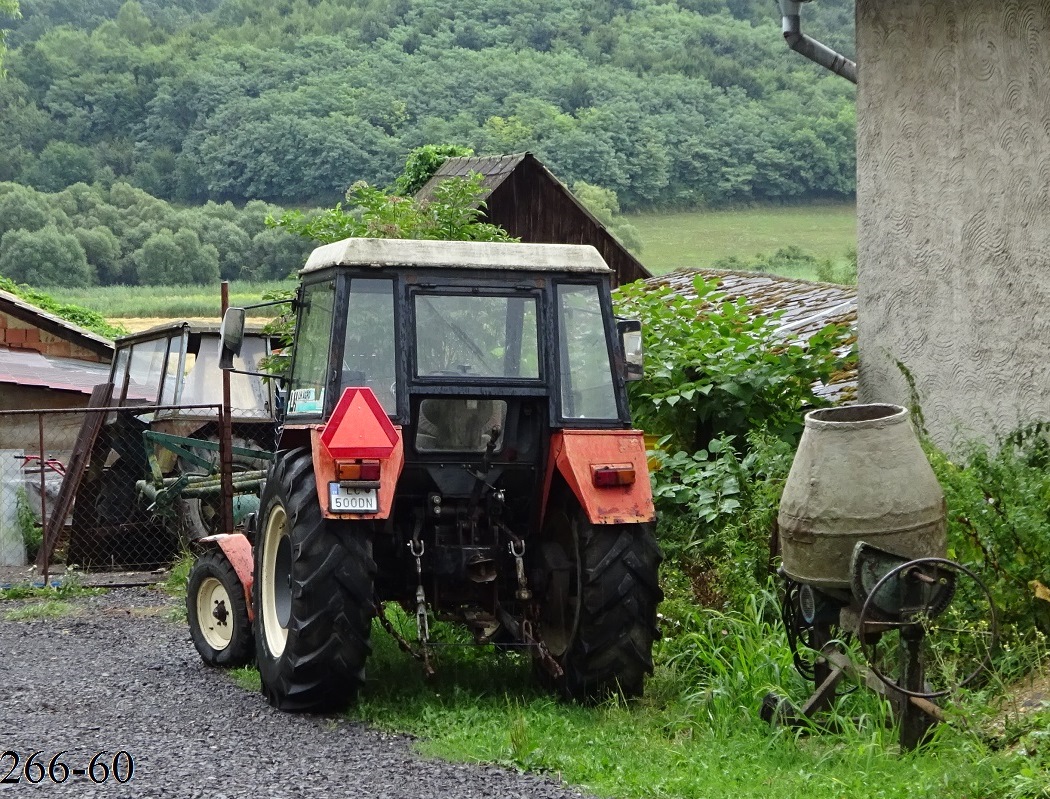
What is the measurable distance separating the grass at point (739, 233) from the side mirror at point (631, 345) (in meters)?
38.7

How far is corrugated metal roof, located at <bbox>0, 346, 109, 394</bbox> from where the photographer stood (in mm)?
19281

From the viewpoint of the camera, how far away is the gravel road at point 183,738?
5340 mm

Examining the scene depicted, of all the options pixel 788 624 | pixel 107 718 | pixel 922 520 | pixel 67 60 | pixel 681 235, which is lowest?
pixel 107 718

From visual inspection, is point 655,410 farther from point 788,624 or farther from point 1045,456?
point 788,624

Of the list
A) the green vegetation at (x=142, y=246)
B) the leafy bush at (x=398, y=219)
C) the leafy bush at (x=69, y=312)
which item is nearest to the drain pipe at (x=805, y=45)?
the leafy bush at (x=398, y=219)

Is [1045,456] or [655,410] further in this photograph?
[655,410]

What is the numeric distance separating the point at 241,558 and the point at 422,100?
181 feet

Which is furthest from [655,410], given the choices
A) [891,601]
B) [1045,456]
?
[891,601]

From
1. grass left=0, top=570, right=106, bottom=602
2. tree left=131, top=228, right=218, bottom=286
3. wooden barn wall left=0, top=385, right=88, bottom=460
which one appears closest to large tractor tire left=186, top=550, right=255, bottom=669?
grass left=0, top=570, right=106, bottom=602

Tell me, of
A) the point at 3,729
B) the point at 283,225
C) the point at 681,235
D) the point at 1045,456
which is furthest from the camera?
the point at 681,235

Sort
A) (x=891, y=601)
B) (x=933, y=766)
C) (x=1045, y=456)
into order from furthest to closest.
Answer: (x=1045, y=456), (x=891, y=601), (x=933, y=766)

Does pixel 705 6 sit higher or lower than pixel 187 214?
higher

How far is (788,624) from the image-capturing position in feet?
21.2

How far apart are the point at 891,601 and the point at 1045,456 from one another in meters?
2.53
